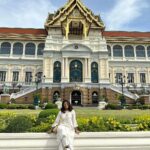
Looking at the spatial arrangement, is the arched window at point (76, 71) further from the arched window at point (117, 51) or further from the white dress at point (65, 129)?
the white dress at point (65, 129)

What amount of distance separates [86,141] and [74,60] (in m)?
32.7

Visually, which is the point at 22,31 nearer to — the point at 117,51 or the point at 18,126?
the point at 117,51

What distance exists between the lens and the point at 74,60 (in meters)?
39.0

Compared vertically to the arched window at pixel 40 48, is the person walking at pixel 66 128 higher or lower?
lower

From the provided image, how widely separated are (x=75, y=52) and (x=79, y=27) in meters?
6.16

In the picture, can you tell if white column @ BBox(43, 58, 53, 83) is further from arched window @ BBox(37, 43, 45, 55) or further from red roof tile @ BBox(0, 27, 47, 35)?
red roof tile @ BBox(0, 27, 47, 35)

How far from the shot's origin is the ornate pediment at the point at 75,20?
4212cm

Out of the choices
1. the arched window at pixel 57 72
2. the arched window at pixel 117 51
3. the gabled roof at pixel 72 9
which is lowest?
the arched window at pixel 57 72

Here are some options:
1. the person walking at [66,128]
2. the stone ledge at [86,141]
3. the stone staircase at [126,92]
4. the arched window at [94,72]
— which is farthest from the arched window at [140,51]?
the person walking at [66,128]

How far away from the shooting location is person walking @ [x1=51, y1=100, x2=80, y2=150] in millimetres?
5981

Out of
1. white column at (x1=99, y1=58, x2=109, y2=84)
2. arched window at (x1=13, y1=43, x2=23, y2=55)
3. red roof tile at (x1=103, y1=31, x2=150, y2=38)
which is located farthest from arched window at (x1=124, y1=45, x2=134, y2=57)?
arched window at (x1=13, y1=43, x2=23, y2=55)

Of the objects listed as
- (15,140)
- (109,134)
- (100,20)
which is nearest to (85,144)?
(109,134)

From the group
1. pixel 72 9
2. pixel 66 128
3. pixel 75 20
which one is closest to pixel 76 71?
pixel 75 20

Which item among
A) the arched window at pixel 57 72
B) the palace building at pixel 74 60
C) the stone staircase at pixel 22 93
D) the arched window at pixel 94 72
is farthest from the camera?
the arched window at pixel 94 72
